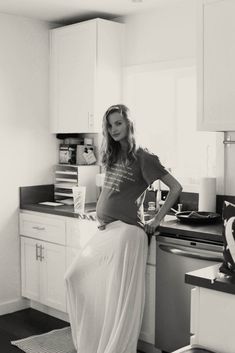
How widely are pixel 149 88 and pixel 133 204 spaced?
1.31 meters

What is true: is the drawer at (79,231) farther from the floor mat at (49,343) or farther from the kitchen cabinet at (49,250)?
the floor mat at (49,343)

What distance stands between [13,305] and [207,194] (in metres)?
1.87

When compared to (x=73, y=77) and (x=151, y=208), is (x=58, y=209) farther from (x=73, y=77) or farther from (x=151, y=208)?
(x=73, y=77)

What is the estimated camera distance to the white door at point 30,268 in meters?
4.26

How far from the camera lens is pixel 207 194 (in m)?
3.58

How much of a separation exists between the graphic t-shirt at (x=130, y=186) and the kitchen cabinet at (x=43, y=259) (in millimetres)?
766

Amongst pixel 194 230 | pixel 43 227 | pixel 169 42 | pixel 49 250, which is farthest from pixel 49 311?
pixel 169 42

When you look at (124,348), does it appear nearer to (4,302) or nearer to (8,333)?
(8,333)

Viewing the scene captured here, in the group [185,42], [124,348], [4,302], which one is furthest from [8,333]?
[185,42]

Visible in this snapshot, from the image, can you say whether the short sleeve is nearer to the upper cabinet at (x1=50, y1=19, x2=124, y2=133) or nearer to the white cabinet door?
the white cabinet door

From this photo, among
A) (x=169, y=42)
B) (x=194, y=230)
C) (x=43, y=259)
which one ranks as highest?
(x=169, y=42)

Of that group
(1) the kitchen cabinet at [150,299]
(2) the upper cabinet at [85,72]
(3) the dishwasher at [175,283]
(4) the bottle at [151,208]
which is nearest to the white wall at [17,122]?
(2) the upper cabinet at [85,72]

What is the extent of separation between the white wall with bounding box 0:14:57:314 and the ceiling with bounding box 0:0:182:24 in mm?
153

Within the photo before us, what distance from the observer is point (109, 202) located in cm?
335
